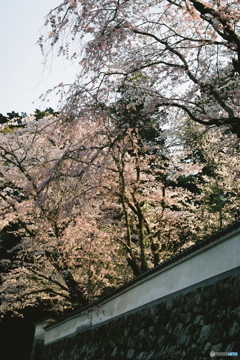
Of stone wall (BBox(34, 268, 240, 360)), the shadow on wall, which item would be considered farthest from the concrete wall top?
the shadow on wall

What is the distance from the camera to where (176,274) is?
17.7 ft

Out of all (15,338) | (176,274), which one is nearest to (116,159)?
(176,274)

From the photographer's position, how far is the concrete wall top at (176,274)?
441 centimetres

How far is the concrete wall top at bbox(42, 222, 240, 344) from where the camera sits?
174 inches

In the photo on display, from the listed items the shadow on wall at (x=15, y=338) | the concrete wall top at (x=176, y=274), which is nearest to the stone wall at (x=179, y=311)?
the concrete wall top at (x=176, y=274)

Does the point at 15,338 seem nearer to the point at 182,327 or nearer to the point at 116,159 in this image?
the point at 116,159

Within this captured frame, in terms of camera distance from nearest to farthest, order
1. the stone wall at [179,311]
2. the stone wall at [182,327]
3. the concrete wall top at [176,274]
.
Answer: the stone wall at [182,327], the stone wall at [179,311], the concrete wall top at [176,274]

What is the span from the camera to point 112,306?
7422mm

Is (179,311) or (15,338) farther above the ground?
(15,338)

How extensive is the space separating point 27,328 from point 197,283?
643 inches

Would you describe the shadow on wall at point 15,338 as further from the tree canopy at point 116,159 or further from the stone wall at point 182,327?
the stone wall at point 182,327

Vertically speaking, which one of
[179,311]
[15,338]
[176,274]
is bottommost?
[179,311]

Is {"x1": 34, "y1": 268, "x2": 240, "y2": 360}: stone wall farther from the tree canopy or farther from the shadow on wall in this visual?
the shadow on wall

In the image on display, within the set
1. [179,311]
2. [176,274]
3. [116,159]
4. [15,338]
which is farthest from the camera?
[15,338]
